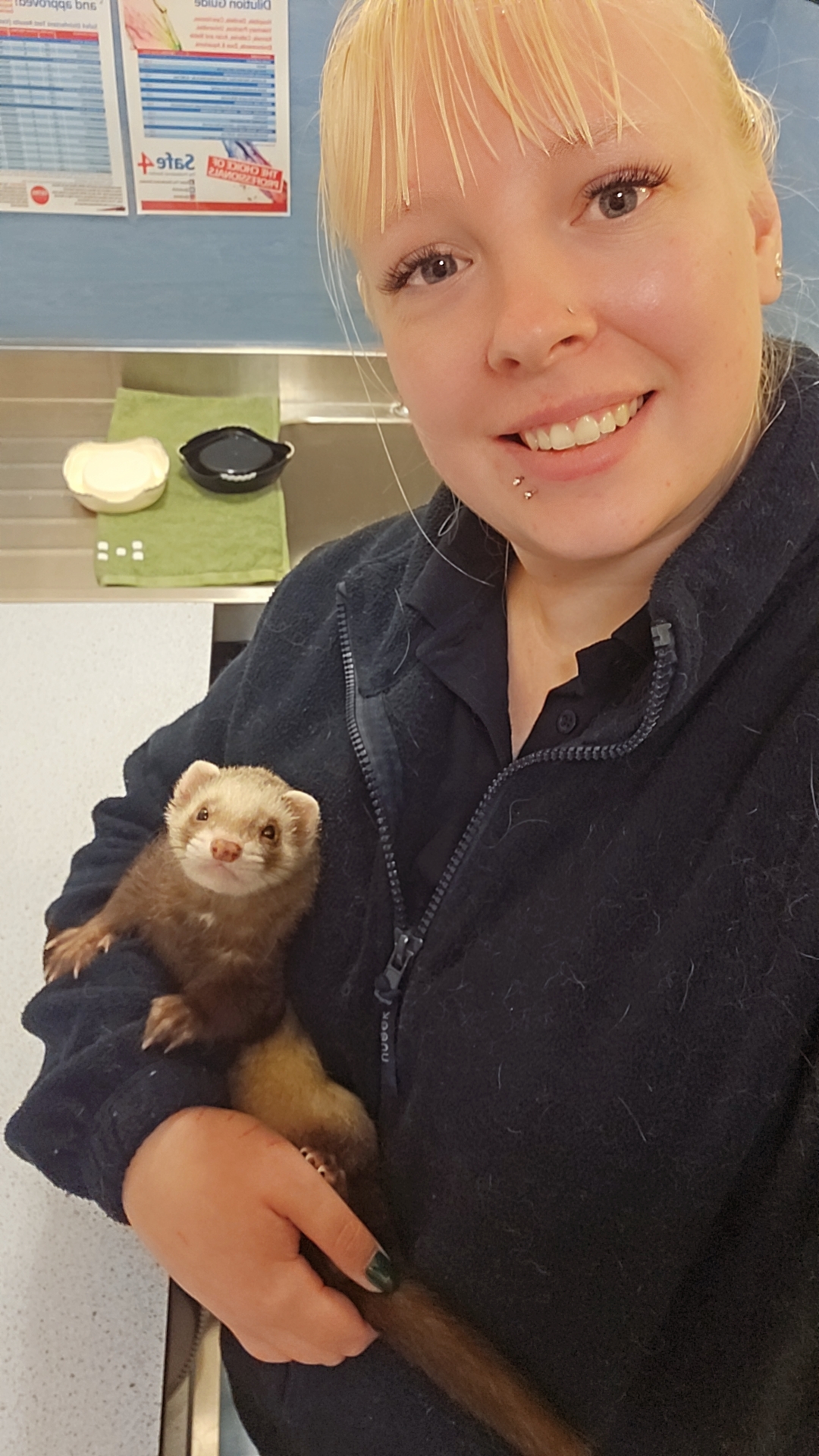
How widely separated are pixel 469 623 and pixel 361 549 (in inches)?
6.8

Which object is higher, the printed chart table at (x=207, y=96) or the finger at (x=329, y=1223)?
the printed chart table at (x=207, y=96)

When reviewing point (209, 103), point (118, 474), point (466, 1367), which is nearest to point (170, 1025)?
point (466, 1367)

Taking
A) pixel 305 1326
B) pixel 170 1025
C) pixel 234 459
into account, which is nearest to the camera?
pixel 305 1326

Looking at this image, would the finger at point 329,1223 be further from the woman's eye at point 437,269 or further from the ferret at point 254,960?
the woman's eye at point 437,269

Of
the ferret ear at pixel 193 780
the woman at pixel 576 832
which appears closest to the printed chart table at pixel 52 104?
the woman at pixel 576 832

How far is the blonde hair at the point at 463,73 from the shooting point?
0.52 metres

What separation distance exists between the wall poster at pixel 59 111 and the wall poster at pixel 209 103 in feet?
0.12

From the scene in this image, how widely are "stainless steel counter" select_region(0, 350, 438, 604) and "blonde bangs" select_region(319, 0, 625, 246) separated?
42.0 inches

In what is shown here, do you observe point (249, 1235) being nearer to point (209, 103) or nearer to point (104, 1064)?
point (104, 1064)

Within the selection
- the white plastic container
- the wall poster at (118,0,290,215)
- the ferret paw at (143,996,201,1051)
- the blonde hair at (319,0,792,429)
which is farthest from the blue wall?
the ferret paw at (143,996,201,1051)

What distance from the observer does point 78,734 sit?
3.95 ft

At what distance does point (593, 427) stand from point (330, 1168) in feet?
1.66

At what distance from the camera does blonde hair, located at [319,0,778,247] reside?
0.52 meters

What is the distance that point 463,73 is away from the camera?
0.53 m
